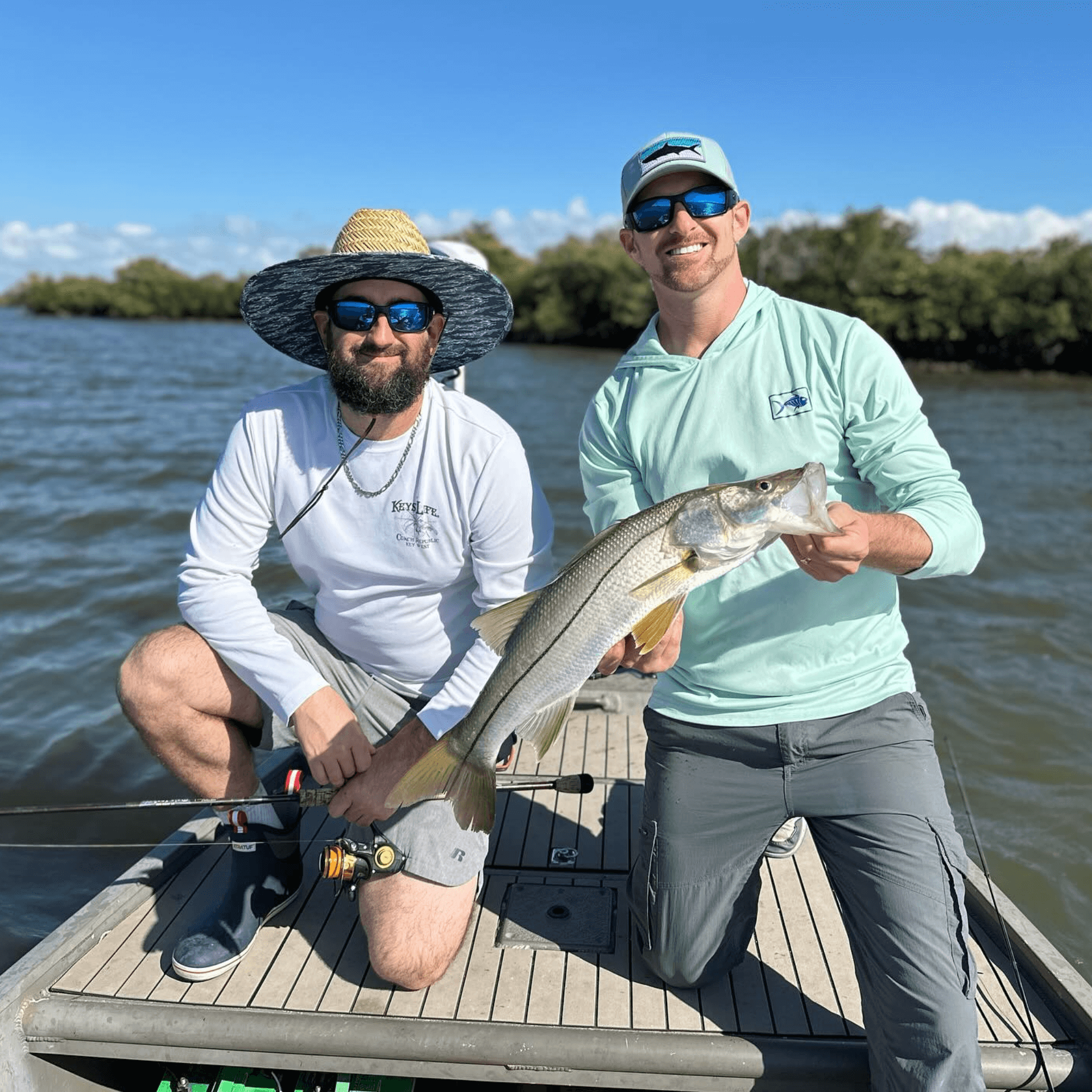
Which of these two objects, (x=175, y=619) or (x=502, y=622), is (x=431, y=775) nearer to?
(x=502, y=622)

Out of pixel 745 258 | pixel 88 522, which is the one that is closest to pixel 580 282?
pixel 745 258

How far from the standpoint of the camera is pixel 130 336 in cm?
5431

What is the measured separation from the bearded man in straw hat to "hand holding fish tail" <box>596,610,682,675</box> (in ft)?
1.79

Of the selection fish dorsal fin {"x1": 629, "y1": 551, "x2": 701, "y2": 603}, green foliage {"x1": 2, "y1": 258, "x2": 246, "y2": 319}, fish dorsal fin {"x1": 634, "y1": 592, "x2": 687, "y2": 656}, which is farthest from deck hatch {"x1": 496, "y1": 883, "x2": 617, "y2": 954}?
green foliage {"x1": 2, "y1": 258, "x2": 246, "y2": 319}

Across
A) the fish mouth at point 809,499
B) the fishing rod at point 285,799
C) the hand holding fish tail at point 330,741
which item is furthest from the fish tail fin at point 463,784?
the fish mouth at point 809,499

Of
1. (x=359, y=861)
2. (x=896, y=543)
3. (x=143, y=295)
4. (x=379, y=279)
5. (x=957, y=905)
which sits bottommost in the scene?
(x=143, y=295)

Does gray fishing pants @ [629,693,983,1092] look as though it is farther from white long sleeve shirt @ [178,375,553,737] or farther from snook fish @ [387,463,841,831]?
white long sleeve shirt @ [178,375,553,737]

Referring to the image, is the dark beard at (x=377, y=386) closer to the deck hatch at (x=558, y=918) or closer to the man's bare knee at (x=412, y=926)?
the man's bare knee at (x=412, y=926)

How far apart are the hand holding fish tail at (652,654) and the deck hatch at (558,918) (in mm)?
1029

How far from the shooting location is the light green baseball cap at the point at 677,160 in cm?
328

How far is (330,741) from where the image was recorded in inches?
133

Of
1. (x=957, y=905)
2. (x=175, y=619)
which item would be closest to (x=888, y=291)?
(x=175, y=619)

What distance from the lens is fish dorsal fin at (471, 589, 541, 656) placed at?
287cm

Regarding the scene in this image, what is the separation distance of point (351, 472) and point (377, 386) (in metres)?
0.34
